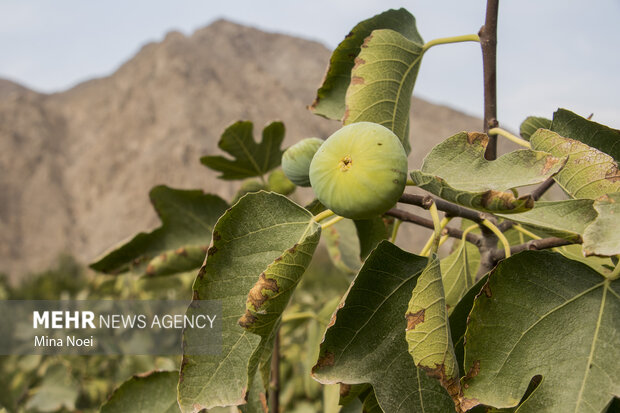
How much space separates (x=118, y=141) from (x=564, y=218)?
31595mm

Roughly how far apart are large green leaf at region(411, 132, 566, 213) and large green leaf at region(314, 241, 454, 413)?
0.11m

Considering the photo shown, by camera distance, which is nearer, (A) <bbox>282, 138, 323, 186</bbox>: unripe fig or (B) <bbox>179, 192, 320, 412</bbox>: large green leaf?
(B) <bbox>179, 192, 320, 412</bbox>: large green leaf

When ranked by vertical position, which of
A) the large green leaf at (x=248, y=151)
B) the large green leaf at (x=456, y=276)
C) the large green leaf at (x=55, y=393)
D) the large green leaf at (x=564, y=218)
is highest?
the large green leaf at (x=564, y=218)

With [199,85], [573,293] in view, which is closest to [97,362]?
[573,293]

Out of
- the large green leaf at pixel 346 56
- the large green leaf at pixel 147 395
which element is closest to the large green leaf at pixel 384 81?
A: the large green leaf at pixel 346 56

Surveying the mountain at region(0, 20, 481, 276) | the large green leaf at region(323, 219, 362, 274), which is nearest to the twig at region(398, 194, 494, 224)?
the large green leaf at region(323, 219, 362, 274)

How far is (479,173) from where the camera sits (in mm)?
667

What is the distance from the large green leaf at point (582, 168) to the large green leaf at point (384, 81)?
0.26 m

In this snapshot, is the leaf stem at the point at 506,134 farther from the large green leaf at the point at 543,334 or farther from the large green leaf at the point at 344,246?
the large green leaf at the point at 344,246

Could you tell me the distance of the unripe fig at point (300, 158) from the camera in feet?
2.84

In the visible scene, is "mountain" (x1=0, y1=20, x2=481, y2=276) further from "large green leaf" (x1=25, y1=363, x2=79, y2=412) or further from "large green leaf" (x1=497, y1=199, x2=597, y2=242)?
"large green leaf" (x1=497, y1=199, x2=597, y2=242)

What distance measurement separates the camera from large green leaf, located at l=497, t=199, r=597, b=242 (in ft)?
1.97

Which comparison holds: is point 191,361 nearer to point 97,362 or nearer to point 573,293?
point 573,293

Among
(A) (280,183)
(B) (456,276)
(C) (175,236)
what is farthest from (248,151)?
(B) (456,276)
